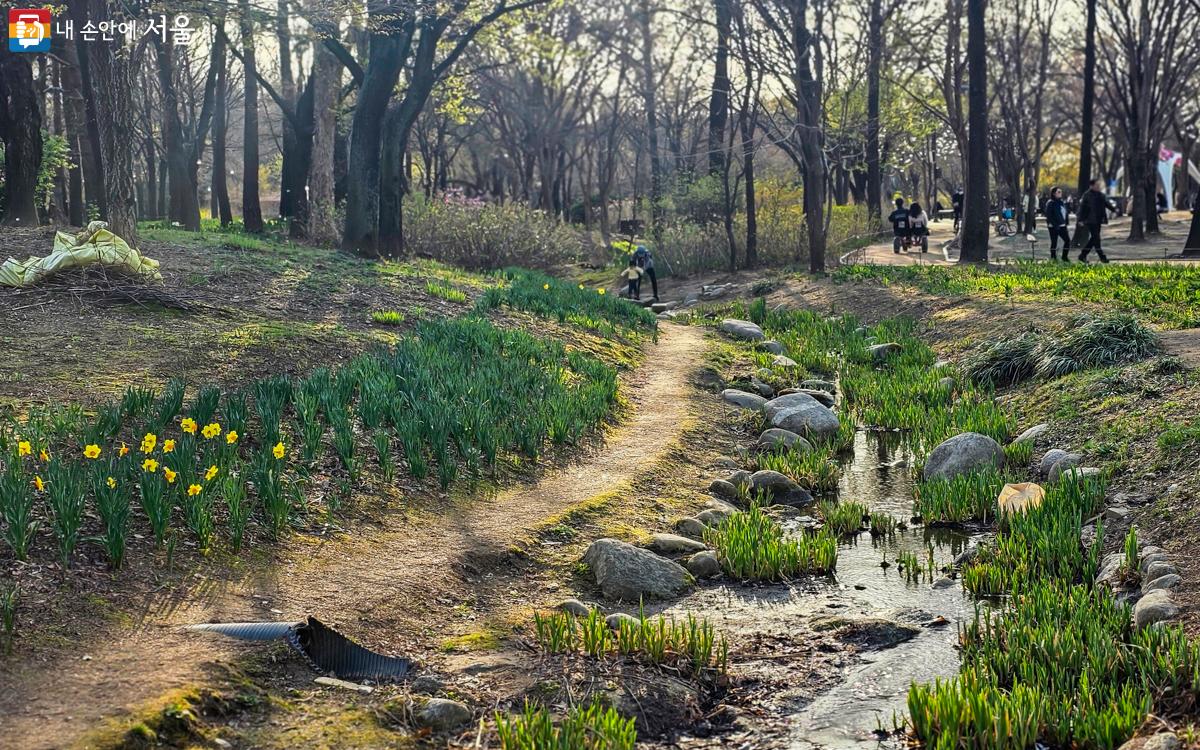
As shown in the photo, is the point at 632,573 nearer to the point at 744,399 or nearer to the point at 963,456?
the point at 963,456

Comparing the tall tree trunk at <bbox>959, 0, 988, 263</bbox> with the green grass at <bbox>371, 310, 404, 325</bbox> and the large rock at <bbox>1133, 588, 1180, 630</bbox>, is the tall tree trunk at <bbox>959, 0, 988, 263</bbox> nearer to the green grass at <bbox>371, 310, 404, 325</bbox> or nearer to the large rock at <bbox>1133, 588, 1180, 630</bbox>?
the green grass at <bbox>371, 310, 404, 325</bbox>

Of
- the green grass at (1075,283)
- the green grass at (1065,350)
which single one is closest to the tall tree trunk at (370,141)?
the green grass at (1075,283)

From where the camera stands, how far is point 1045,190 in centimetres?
6450

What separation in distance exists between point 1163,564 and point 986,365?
5966 mm

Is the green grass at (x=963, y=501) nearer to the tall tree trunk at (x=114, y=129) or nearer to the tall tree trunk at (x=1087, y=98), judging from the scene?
the tall tree trunk at (x=114, y=129)

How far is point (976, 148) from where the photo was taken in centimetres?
2214

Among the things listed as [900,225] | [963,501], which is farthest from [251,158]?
[963,501]

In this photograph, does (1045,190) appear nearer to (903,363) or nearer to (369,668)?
(903,363)

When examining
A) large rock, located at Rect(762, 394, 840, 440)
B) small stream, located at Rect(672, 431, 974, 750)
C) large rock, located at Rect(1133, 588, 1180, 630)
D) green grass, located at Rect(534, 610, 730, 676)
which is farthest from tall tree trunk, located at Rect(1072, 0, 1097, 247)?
green grass, located at Rect(534, 610, 730, 676)

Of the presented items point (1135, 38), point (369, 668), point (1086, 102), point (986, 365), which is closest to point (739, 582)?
point (369, 668)

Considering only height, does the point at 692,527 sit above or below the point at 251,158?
below

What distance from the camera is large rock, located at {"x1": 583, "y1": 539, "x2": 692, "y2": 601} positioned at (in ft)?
20.1

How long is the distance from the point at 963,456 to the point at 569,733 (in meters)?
5.38

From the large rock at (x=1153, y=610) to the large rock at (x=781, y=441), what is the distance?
4185 millimetres
